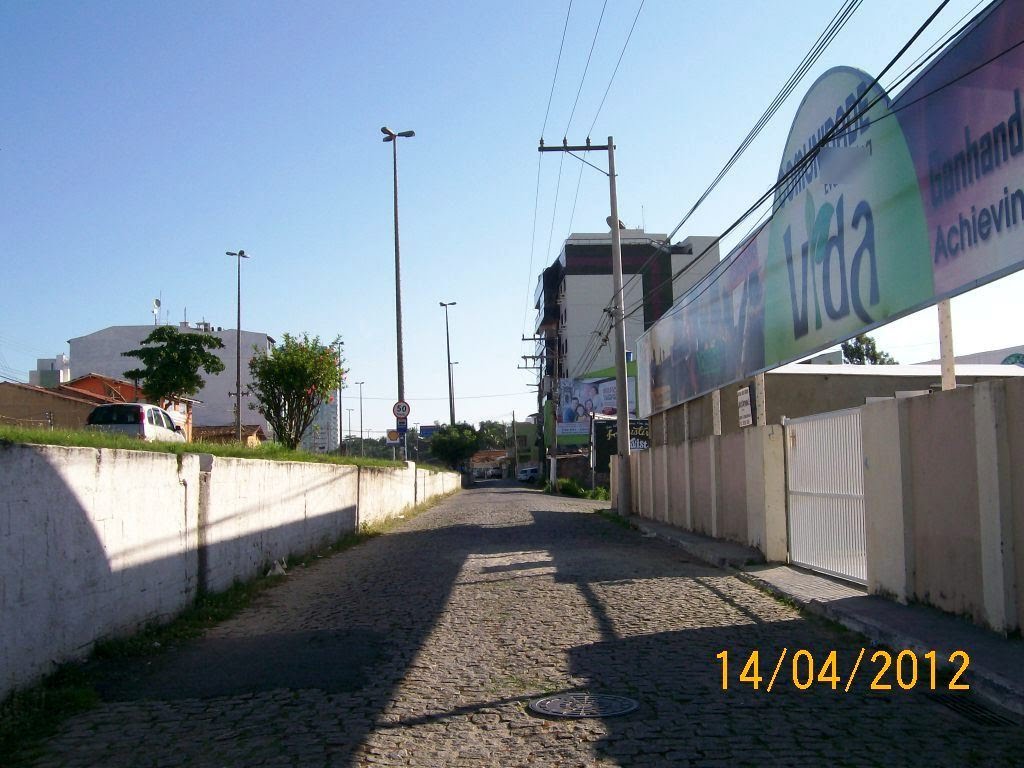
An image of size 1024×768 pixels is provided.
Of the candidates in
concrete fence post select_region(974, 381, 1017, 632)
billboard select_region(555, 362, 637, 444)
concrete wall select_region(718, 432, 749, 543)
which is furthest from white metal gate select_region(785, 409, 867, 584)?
billboard select_region(555, 362, 637, 444)

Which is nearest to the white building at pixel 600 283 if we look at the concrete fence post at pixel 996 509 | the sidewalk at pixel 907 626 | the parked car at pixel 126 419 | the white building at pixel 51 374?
the white building at pixel 51 374

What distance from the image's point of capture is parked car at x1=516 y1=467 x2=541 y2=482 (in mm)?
85438

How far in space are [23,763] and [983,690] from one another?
5.39 metres

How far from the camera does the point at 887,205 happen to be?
32.7 feet

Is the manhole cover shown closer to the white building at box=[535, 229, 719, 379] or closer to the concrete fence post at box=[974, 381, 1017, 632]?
the concrete fence post at box=[974, 381, 1017, 632]

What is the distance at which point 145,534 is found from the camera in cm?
771

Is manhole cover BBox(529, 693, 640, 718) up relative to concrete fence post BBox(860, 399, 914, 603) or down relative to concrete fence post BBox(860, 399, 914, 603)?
down

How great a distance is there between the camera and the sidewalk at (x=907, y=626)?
18.6 ft

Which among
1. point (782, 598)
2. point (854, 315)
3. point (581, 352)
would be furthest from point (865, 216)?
point (581, 352)

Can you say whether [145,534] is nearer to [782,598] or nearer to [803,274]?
[782,598]

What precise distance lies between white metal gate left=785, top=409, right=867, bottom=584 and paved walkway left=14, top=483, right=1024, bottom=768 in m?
1.06

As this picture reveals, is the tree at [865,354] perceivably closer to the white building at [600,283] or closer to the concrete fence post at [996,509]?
the white building at [600,283]

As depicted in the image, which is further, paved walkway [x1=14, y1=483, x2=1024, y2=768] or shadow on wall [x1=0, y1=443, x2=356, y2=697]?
shadow on wall [x1=0, y1=443, x2=356, y2=697]

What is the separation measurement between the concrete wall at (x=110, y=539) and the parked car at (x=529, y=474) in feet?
241
